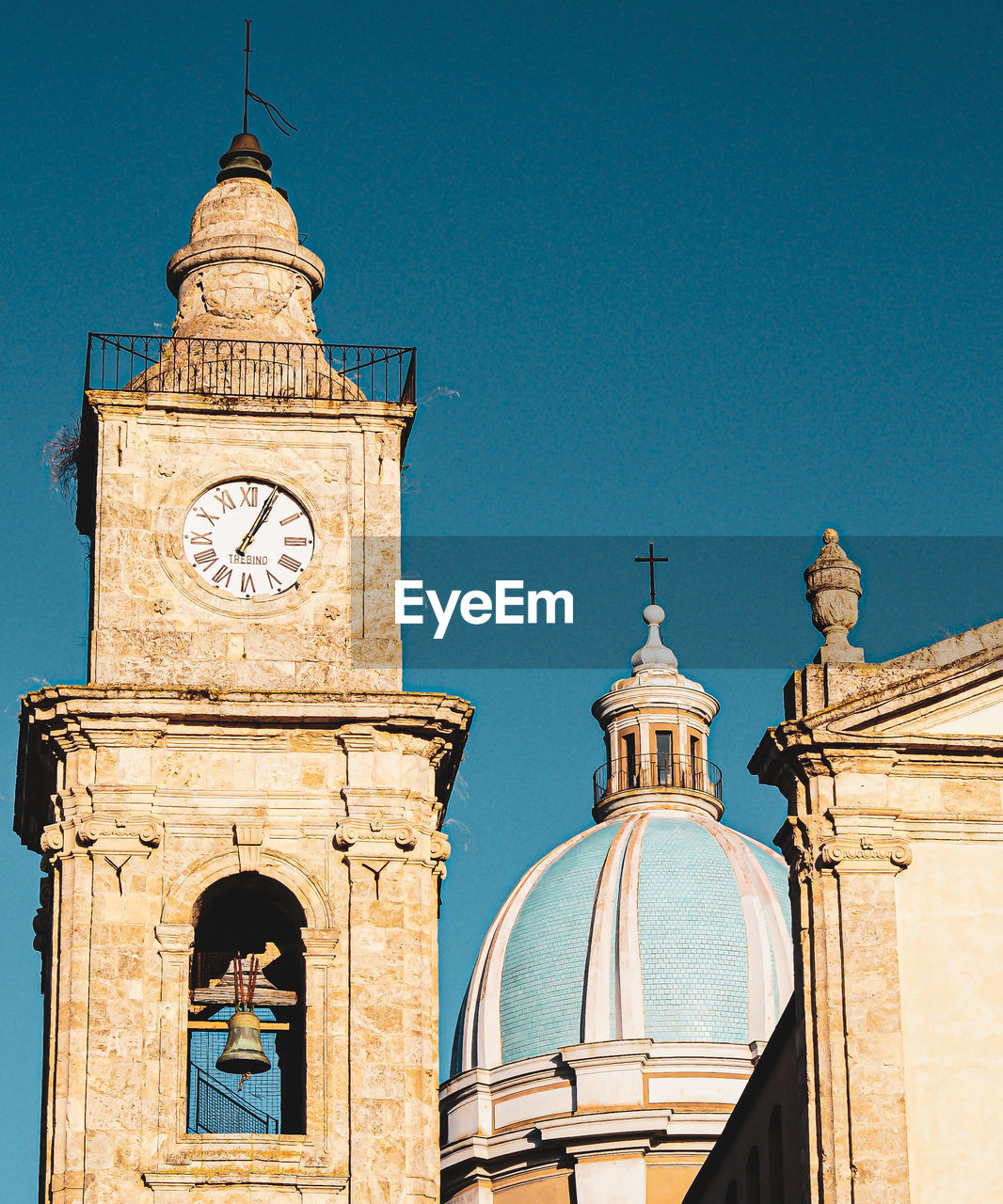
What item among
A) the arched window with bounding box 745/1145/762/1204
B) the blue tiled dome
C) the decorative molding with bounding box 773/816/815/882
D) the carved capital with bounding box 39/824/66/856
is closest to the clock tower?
the carved capital with bounding box 39/824/66/856

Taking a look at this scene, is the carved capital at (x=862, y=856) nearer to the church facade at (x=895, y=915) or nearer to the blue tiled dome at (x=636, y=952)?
the church facade at (x=895, y=915)

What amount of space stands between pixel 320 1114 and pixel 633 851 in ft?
85.8

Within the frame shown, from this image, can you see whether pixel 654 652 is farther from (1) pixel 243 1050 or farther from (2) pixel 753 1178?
(1) pixel 243 1050

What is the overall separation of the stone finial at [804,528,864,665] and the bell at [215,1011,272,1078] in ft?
22.5

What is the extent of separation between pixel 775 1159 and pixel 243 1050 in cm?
680

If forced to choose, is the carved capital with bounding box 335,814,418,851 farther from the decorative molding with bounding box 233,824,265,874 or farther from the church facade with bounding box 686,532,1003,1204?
the church facade with bounding box 686,532,1003,1204

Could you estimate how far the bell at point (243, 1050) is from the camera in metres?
33.9

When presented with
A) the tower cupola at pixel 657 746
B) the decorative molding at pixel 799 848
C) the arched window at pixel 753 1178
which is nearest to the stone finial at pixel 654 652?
the tower cupola at pixel 657 746

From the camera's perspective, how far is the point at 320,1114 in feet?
109

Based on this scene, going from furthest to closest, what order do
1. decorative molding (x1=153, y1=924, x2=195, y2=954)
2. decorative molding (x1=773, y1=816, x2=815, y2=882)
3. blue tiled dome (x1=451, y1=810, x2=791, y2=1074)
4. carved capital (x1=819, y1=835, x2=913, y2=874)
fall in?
blue tiled dome (x1=451, y1=810, x2=791, y2=1074) → decorative molding (x1=153, y1=924, x2=195, y2=954) → decorative molding (x1=773, y1=816, x2=815, y2=882) → carved capital (x1=819, y1=835, x2=913, y2=874)

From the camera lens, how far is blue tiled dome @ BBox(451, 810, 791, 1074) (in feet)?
186

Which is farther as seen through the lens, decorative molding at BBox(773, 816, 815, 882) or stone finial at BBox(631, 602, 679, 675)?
stone finial at BBox(631, 602, 679, 675)

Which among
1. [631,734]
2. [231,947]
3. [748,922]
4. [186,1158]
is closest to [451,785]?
[231,947]

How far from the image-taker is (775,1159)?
37500mm
